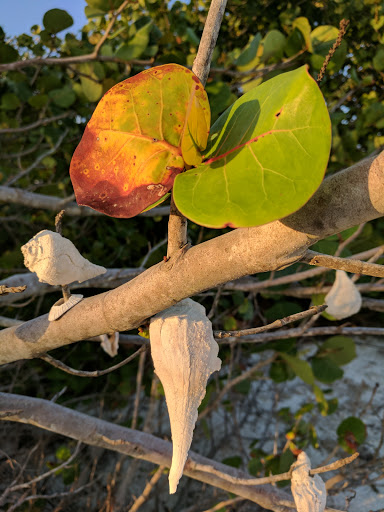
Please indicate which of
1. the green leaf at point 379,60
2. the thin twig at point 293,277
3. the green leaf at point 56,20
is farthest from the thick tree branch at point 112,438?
the green leaf at point 379,60

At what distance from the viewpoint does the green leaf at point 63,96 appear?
3.65 ft

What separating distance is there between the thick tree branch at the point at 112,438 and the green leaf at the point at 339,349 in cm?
44

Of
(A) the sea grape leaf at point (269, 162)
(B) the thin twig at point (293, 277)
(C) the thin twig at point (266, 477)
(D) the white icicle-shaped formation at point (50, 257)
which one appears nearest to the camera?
(A) the sea grape leaf at point (269, 162)

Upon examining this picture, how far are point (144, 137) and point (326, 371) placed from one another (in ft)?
3.01

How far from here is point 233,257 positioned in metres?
0.26

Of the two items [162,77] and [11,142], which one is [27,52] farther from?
[162,77]

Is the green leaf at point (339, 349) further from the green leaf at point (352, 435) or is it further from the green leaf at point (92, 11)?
the green leaf at point (92, 11)

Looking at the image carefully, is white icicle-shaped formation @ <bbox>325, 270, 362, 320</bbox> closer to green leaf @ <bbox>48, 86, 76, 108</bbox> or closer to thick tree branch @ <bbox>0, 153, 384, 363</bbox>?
thick tree branch @ <bbox>0, 153, 384, 363</bbox>

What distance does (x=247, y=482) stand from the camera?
582 millimetres

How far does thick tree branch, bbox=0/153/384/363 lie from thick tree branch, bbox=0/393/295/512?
0.27 metres

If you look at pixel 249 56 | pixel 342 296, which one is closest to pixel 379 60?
pixel 249 56

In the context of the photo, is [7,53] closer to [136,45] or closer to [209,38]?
[136,45]

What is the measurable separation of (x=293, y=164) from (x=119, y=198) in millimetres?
117

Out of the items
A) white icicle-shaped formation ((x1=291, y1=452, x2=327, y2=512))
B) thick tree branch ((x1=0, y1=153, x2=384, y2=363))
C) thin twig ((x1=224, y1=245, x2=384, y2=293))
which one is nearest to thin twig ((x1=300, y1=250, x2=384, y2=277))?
thick tree branch ((x1=0, y1=153, x2=384, y2=363))
